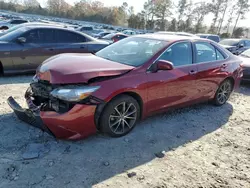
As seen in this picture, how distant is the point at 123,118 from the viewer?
11.9 ft

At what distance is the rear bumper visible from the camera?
3096mm

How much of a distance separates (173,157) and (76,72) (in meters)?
1.77

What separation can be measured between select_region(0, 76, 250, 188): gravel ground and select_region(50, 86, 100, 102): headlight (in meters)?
0.70

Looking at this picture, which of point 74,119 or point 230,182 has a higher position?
point 74,119

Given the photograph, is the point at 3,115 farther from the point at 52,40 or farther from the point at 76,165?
the point at 52,40

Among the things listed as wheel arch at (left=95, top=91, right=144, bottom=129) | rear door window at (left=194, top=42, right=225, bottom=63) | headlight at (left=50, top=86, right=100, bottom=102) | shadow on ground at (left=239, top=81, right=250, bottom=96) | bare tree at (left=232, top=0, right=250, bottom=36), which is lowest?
shadow on ground at (left=239, top=81, right=250, bottom=96)

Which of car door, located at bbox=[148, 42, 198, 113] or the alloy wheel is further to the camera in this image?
car door, located at bbox=[148, 42, 198, 113]

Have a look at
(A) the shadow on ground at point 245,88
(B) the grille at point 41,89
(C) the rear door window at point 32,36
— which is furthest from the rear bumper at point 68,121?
(A) the shadow on ground at point 245,88

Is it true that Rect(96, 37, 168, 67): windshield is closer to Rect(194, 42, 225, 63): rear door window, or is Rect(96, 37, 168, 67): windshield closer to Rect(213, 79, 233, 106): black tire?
Rect(194, 42, 225, 63): rear door window

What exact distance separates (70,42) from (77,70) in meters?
4.40

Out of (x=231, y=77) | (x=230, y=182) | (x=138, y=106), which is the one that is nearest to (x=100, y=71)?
(x=138, y=106)

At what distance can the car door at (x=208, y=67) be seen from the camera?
4.58 metres

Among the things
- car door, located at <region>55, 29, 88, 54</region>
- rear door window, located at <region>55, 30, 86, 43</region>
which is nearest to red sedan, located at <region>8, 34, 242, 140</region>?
car door, located at <region>55, 29, 88, 54</region>

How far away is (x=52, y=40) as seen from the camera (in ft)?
23.2
